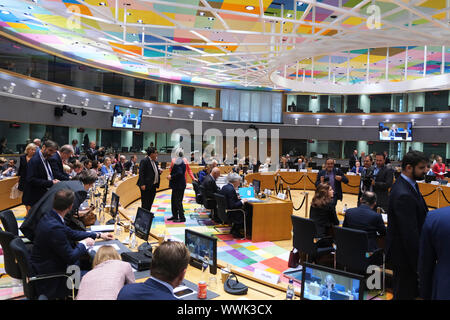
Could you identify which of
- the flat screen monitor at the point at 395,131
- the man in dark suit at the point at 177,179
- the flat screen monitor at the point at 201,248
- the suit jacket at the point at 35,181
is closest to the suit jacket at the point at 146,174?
the man in dark suit at the point at 177,179

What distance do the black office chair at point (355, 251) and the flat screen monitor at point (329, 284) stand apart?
5.42ft

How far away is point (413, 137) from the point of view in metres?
18.7

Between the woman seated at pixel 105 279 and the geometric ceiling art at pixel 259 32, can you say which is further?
the geometric ceiling art at pixel 259 32

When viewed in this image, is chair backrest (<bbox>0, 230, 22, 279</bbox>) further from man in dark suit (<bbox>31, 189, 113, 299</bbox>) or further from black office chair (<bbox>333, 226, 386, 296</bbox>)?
black office chair (<bbox>333, 226, 386, 296</bbox>)

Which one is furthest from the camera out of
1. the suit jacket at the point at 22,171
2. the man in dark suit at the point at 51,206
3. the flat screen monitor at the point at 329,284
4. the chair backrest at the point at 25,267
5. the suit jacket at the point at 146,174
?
the suit jacket at the point at 146,174

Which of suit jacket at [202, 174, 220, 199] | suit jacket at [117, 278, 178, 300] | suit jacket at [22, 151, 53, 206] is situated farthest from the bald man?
suit jacket at [117, 278, 178, 300]

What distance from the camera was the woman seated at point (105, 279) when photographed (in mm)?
2053

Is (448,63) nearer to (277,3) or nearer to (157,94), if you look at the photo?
(277,3)

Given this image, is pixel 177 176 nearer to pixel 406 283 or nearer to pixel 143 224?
pixel 143 224

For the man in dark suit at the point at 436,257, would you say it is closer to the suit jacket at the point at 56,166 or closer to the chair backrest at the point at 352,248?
the chair backrest at the point at 352,248

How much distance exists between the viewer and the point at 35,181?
490 centimetres

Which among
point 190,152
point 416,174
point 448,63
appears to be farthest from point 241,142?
point 416,174
